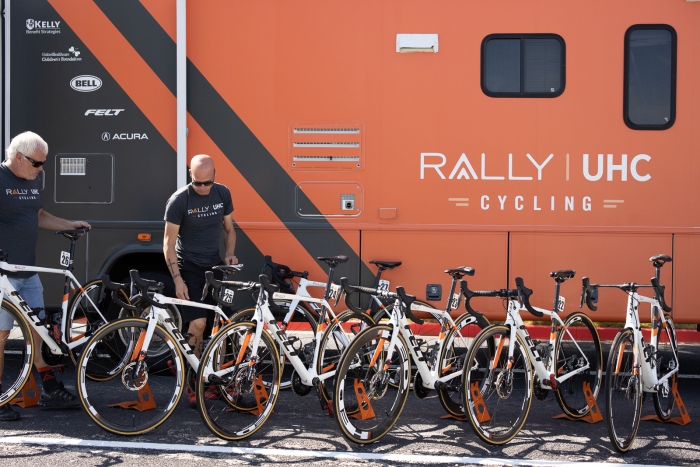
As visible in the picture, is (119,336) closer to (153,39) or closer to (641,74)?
(153,39)

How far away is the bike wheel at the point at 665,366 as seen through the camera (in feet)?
17.0

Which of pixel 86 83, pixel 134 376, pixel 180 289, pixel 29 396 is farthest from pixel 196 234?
pixel 86 83

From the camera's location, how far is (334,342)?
17.8 feet

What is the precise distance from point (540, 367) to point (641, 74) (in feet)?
8.60

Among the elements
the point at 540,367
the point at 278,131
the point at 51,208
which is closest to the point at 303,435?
the point at 540,367

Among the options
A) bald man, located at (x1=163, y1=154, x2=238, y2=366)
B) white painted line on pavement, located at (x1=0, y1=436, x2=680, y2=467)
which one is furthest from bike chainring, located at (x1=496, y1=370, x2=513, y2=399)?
bald man, located at (x1=163, y1=154, x2=238, y2=366)

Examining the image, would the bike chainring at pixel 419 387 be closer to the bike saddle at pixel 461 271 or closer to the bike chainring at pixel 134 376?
the bike saddle at pixel 461 271

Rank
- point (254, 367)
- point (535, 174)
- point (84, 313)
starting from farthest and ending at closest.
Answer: point (535, 174)
point (84, 313)
point (254, 367)

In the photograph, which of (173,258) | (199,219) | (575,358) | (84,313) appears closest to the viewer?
(575,358)

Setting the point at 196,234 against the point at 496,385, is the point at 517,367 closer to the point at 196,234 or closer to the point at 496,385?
the point at 496,385

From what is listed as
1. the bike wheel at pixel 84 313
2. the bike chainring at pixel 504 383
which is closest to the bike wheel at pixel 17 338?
the bike wheel at pixel 84 313

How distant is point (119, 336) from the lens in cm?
500

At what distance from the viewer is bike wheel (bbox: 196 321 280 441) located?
4730 millimetres

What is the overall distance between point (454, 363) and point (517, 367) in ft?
1.33
